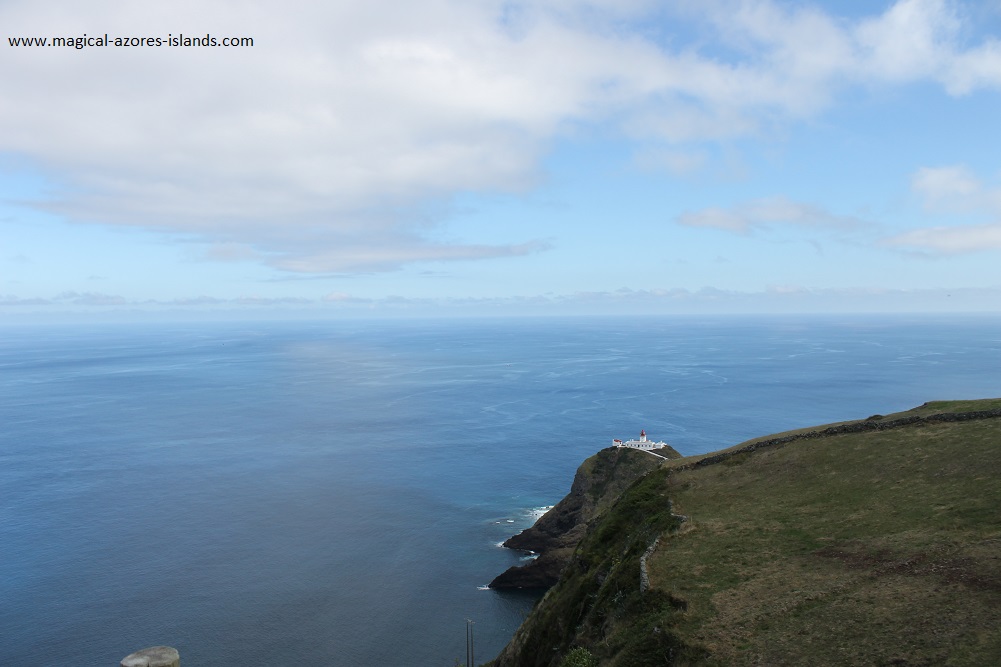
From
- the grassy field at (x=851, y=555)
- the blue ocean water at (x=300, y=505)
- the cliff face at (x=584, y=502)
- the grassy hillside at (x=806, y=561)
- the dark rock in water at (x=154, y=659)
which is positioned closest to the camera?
the dark rock in water at (x=154, y=659)

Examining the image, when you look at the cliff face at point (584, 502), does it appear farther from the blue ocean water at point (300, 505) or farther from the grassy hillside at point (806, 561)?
the grassy hillside at point (806, 561)

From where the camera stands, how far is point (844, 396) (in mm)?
160625

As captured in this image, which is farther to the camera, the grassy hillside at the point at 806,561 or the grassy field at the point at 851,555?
the grassy hillside at the point at 806,561

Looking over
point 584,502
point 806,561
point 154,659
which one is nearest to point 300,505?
point 584,502

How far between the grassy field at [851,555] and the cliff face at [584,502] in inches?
1189

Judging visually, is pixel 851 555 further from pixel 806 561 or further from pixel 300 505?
pixel 300 505

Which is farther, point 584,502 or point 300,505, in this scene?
point 300,505

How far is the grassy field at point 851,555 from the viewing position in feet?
59.5

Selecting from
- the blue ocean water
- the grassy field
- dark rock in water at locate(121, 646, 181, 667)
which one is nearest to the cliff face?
the blue ocean water

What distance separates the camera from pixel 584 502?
68625 millimetres

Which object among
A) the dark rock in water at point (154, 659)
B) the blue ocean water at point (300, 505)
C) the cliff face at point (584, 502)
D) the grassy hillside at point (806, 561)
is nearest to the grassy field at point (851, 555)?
the grassy hillside at point (806, 561)

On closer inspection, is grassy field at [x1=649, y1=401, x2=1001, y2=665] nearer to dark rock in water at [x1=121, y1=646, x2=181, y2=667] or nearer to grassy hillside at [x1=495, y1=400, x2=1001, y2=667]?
grassy hillside at [x1=495, y1=400, x2=1001, y2=667]

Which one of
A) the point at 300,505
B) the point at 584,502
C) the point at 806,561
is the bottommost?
the point at 300,505

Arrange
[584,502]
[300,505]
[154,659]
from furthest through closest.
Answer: [300,505]
[584,502]
[154,659]
